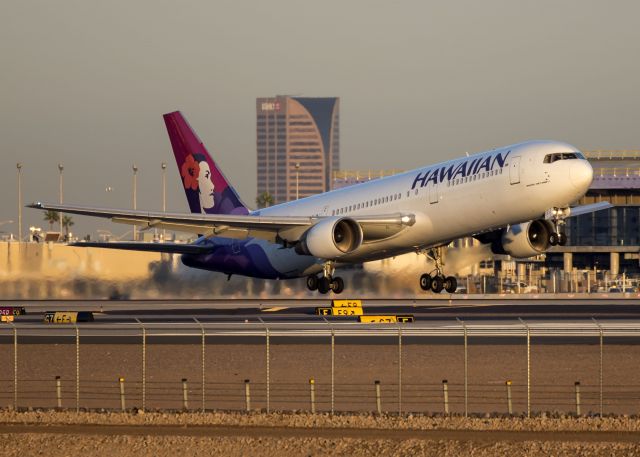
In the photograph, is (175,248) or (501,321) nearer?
(501,321)

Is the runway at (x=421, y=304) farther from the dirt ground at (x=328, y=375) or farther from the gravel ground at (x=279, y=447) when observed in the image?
the gravel ground at (x=279, y=447)

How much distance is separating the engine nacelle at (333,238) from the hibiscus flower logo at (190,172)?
1352cm

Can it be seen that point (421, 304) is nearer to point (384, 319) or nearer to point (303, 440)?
point (384, 319)

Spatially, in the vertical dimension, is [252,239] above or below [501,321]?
above

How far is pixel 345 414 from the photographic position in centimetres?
3050

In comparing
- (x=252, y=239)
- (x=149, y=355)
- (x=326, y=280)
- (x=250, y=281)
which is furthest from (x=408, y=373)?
(x=250, y=281)

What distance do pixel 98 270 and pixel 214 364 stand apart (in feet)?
103

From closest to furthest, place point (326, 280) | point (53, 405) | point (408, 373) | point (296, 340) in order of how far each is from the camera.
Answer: point (53, 405), point (408, 373), point (296, 340), point (326, 280)

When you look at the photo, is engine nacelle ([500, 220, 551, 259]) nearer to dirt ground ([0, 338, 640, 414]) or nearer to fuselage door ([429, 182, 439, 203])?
fuselage door ([429, 182, 439, 203])

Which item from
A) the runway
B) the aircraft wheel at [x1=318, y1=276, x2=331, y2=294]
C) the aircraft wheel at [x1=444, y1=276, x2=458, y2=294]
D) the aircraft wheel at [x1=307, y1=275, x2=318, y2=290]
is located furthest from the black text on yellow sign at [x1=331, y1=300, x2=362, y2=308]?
the aircraft wheel at [x1=444, y1=276, x2=458, y2=294]

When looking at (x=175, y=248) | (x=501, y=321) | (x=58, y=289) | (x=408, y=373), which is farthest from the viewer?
(x=58, y=289)

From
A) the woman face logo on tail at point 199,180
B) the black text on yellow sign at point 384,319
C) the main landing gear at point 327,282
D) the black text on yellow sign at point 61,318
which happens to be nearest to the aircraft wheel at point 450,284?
the main landing gear at point 327,282

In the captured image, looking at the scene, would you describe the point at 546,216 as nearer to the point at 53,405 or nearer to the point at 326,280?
the point at 326,280

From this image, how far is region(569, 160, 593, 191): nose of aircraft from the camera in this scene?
4906 centimetres
